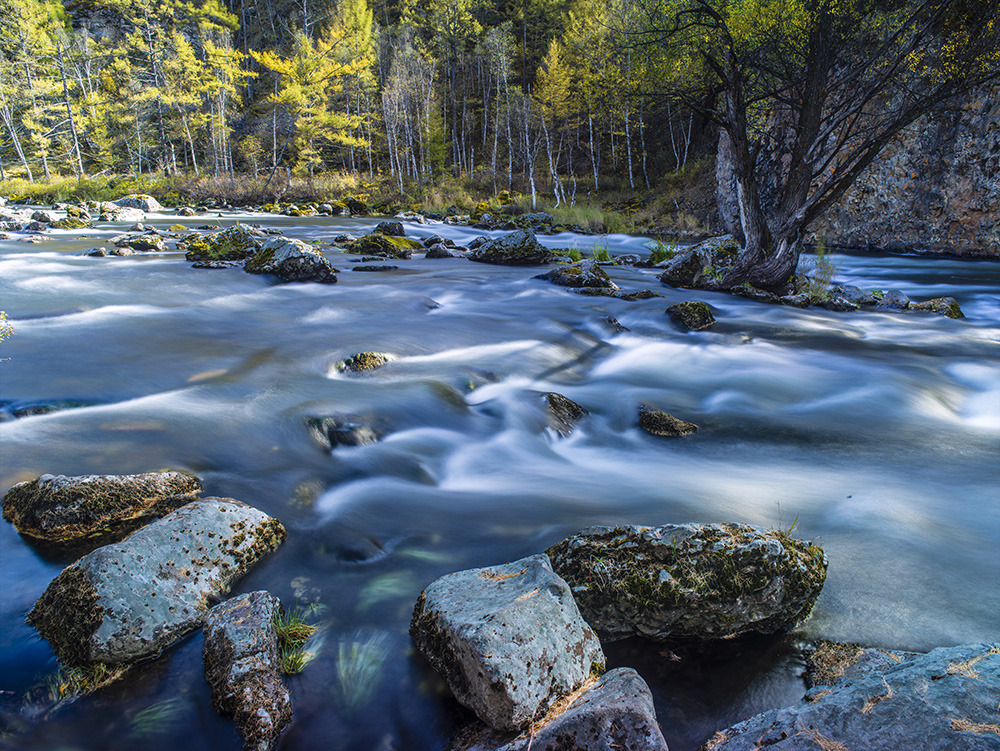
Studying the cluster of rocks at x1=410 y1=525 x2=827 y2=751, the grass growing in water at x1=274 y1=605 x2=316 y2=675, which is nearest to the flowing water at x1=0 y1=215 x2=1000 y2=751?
the grass growing in water at x1=274 y1=605 x2=316 y2=675

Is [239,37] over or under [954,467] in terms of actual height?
over

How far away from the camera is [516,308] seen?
9984 millimetres

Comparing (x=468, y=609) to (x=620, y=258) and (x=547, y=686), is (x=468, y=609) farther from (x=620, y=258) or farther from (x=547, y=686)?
(x=620, y=258)

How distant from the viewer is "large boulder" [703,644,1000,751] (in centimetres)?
134

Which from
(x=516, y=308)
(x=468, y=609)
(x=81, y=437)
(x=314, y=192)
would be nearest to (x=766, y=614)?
(x=468, y=609)

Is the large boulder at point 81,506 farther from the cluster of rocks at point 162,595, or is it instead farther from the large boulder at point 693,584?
the large boulder at point 693,584

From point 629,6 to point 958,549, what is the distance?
40.4m

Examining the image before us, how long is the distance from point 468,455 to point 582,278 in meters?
7.51

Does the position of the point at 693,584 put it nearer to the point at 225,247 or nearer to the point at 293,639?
the point at 293,639

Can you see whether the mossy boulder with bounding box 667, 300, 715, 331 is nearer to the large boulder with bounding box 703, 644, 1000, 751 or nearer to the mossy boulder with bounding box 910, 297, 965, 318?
the mossy boulder with bounding box 910, 297, 965, 318

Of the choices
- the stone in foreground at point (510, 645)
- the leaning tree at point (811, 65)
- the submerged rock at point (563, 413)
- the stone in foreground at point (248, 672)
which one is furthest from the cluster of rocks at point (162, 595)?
the leaning tree at point (811, 65)

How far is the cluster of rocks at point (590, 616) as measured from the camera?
6.04ft

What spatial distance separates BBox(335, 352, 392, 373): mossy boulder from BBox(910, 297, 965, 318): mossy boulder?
1017 centimetres

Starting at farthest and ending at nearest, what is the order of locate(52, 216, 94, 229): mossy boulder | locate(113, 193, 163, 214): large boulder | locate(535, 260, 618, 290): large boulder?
1. locate(113, 193, 163, 214): large boulder
2. locate(52, 216, 94, 229): mossy boulder
3. locate(535, 260, 618, 290): large boulder
